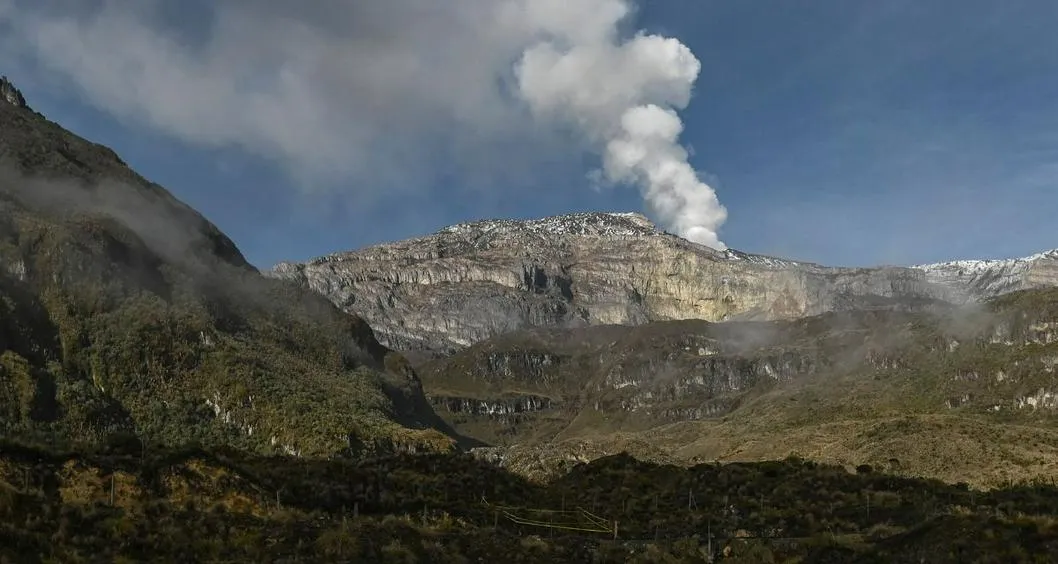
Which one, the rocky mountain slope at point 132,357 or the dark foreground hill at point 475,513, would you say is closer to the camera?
the dark foreground hill at point 475,513

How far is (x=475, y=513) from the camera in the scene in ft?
162

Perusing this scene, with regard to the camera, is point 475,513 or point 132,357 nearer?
point 475,513

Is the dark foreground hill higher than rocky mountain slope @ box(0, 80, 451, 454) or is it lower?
lower

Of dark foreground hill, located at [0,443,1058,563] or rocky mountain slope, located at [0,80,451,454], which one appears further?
rocky mountain slope, located at [0,80,451,454]

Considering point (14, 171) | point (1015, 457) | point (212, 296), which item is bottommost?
point (1015, 457)

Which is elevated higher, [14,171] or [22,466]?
[14,171]

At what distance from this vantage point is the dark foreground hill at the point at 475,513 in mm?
25938

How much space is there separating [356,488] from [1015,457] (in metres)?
107

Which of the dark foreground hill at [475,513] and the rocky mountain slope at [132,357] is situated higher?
the rocky mountain slope at [132,357]

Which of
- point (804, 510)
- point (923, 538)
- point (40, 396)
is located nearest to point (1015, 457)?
point (804, 510)

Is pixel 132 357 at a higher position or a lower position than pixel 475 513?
higher

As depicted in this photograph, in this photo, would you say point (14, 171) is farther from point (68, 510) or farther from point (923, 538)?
point (923, 538)

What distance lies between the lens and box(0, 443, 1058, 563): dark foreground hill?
25.9 metres

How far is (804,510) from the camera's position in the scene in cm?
5081
